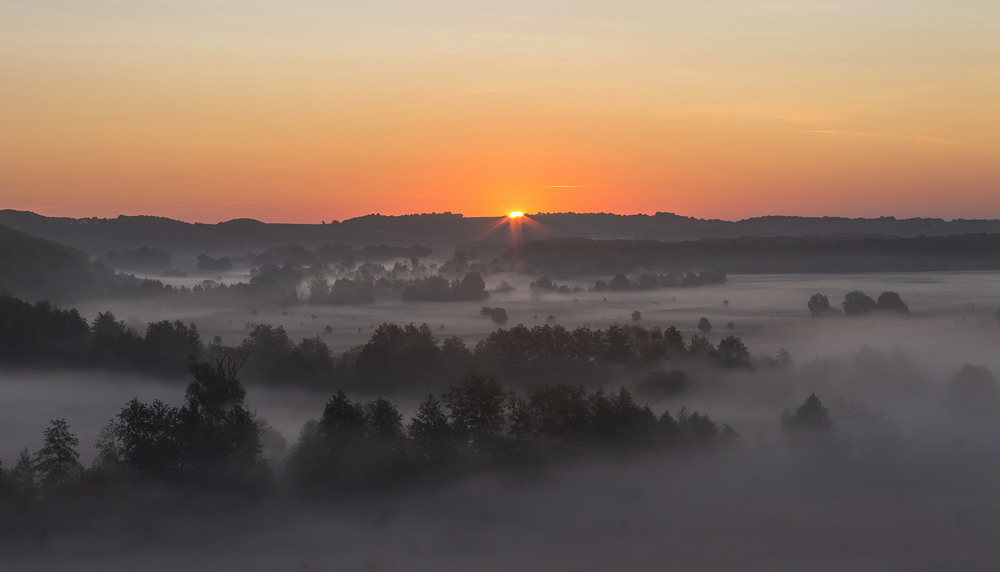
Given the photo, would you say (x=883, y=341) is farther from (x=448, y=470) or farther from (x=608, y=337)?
(x=448, y=470)

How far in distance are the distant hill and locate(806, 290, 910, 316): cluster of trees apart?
419 ft

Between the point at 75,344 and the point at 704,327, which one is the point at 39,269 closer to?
the point at 75,344

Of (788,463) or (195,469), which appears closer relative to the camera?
(195,469)

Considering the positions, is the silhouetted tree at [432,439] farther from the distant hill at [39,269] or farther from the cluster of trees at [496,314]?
the cluster of trees at [496,314]

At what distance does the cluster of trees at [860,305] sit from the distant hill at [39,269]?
127705 millimetres

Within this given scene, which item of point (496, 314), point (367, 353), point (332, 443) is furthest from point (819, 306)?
point (332, 443)

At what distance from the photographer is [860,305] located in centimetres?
16975

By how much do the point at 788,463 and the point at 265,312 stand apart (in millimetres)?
149380

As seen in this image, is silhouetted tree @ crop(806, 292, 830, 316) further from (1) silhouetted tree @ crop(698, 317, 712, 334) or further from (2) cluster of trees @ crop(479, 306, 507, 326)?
Result: (2) cluster of trees @ crop(479, 306, 507, 326)

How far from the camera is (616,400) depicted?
55.1m

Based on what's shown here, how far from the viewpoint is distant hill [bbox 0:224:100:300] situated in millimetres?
134375

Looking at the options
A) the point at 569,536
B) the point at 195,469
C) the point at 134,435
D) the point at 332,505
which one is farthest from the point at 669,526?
the point at 134,435

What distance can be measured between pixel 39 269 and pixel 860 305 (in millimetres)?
137866

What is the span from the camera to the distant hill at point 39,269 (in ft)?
441
